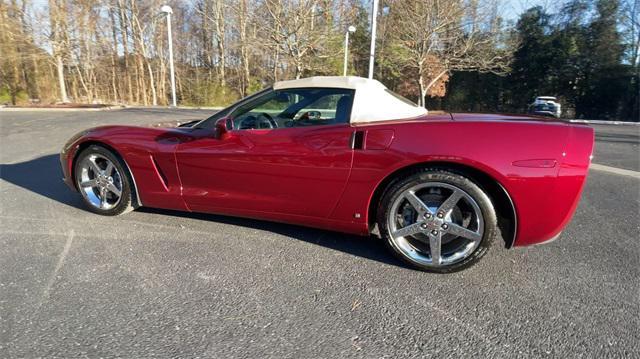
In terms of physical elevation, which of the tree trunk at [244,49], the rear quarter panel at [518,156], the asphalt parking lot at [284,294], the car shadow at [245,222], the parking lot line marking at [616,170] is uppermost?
the tree trunk at [244,49]

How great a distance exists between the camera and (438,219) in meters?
2.46

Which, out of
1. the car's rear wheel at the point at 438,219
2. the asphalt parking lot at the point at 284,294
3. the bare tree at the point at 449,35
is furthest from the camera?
the bare tree at the point at 449,35

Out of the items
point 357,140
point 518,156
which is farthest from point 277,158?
point 518,156

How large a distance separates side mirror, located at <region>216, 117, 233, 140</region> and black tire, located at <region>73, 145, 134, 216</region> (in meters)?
1.10

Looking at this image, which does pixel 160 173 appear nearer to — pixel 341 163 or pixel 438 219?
pixel 341 163

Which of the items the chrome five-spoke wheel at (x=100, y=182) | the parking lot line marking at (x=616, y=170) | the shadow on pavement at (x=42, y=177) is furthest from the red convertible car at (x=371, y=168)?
the parking lot line marking at (x=616, y=170)

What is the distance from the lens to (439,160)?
93.4 inches

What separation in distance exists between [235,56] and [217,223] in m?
27.5

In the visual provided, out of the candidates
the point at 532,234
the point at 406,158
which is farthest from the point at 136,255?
the point at 532,234

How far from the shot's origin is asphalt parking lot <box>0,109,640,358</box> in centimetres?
182

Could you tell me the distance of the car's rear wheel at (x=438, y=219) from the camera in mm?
2379

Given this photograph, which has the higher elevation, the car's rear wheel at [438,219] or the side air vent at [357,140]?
the side air vent at [357,140]

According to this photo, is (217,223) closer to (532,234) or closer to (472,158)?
(472,158)

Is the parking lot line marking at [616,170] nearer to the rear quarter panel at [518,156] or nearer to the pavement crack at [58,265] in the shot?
the rear quarter panel at [518,156]
